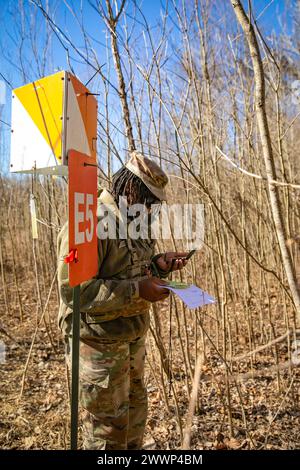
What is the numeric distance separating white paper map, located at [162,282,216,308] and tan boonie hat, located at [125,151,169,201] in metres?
0.33

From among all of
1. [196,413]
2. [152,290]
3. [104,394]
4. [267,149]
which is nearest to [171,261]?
[152,290]

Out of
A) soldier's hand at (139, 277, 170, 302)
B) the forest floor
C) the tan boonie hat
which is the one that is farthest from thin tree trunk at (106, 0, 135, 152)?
the forest floor

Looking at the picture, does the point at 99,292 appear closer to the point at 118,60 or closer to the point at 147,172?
the point at 147,172

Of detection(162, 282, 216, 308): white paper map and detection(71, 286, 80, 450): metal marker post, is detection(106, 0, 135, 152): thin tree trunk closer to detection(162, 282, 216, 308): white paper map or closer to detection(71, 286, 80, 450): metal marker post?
detection(162, 282, 216, 308): white paper map

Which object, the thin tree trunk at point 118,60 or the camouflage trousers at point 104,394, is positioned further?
the thin tree trunk at point 118,60

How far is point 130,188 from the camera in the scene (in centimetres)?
117

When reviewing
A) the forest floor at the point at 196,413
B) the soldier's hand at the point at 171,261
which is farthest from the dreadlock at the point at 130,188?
the forest floor at the point at 196,413

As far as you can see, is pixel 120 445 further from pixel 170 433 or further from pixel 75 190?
pixel 75 190

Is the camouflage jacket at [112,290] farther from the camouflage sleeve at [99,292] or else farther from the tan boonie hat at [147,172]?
the tan boonie hat at [147,172]

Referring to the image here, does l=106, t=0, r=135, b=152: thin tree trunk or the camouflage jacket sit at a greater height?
l=106, t=0, r=135, b=152: thin tree trunk

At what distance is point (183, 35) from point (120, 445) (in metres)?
1.61

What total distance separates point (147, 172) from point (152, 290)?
0.40m

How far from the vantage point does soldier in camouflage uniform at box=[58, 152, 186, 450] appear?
104cm

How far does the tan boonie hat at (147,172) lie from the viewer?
1.15m
